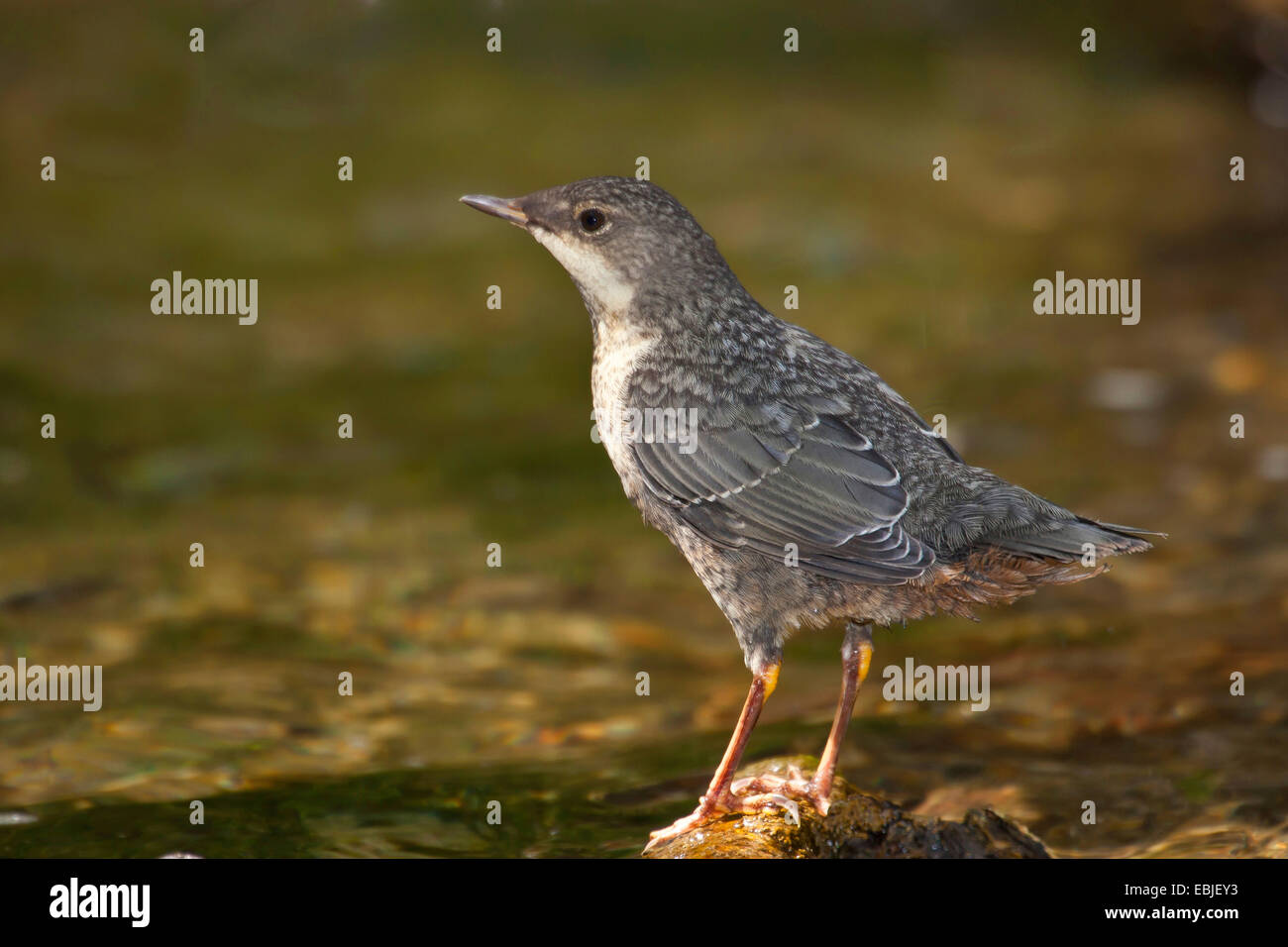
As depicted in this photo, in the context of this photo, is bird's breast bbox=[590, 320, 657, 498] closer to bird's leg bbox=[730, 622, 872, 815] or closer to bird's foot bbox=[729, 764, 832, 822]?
bird's leg bbox=[730, 622, 872, 815]

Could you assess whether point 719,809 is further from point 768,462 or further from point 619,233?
point 619,233

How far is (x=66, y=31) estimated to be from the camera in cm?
1490

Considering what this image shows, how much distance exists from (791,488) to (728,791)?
1089 mm

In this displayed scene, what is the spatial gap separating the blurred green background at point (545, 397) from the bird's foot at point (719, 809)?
1.18 feet

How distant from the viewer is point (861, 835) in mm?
5164

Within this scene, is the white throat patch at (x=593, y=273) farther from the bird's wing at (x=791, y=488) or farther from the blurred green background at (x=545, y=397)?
the blurred green background at (x=545, y=397)

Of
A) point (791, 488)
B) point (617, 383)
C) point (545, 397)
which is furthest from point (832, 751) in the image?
point (545, 397)

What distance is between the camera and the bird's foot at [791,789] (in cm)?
523

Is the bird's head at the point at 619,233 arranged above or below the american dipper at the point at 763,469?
above

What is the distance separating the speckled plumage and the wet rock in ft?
1.84

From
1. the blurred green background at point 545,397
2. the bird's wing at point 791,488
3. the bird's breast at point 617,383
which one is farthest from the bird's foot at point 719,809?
the bird's breast at point 617,383

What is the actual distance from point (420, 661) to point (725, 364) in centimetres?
267

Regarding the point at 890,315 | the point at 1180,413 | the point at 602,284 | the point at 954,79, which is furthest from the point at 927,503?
the point at 954,79

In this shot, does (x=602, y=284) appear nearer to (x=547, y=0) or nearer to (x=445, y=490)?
→ (x=445, y=490)
